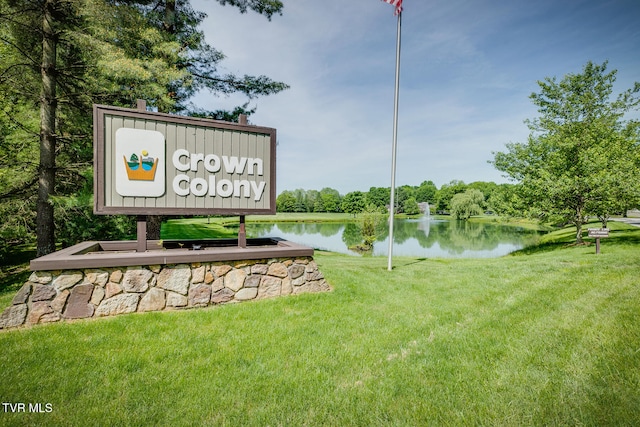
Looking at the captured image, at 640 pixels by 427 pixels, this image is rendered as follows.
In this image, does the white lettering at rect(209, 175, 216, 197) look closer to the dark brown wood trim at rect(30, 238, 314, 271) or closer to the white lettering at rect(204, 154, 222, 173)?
the white lettering at rect(204, 154, 222, 173)

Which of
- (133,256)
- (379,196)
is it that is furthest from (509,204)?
(379,196)

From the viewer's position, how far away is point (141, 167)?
4676 mm

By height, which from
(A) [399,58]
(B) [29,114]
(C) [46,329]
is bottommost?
(C) [46,329]

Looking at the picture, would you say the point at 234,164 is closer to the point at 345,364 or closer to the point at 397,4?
the point at 345,364

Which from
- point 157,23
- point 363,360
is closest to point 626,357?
point 363,360

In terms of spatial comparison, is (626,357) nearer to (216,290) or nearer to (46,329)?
(216,290)

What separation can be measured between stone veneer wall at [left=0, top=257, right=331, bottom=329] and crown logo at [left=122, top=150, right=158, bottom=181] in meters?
1.47

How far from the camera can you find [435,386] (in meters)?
2.51

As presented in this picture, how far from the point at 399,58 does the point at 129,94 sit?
7212 millimetres

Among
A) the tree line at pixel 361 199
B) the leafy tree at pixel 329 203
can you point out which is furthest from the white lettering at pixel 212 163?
the leafy tree at pixel 329 203

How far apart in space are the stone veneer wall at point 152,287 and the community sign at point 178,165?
1.01m

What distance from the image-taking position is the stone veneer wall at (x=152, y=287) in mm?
3896

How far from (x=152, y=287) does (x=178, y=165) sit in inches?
80.0

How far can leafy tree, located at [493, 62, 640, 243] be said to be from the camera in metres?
12.8
